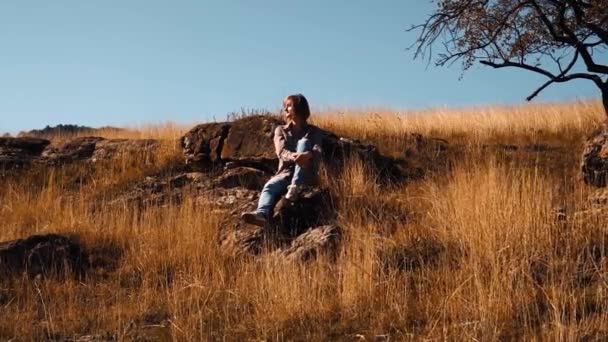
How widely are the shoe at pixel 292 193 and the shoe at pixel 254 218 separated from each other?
49cm

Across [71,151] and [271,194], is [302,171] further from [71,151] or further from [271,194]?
[71,151]

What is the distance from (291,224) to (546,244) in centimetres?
265

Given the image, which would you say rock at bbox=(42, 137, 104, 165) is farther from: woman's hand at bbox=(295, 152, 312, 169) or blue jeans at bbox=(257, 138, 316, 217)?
woman's hand at bbox=(295, 152, 312, 169)

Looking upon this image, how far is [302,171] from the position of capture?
23.9ft

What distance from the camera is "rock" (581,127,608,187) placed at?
25.2 feet

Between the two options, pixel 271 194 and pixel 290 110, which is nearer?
pixel 271 194

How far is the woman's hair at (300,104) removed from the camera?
754 centimetres

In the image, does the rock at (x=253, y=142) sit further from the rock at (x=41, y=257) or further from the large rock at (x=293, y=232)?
the rock at (x=41, y=257)

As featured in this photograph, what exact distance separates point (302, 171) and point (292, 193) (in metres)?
0.26

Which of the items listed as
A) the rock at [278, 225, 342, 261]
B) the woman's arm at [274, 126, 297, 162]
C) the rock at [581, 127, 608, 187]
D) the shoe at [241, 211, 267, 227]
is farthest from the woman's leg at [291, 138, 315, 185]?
the rock at [581, 127, 608, 187]

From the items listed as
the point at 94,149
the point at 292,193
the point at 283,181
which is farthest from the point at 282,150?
the point at 94,149

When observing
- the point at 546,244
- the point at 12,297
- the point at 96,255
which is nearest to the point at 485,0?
the point at 546,244

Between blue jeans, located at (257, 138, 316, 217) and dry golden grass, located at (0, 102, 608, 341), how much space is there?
0.58 meters

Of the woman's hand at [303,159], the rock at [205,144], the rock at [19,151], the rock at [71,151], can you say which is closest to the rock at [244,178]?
the rock at [205,144]
